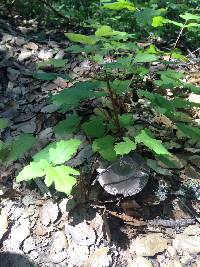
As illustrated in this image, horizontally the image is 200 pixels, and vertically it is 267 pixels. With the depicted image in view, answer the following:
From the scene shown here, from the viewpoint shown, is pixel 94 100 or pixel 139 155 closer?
pixel 139 155

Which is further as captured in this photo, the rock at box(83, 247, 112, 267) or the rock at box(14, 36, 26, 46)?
the rock at box(14, 36, 26, 46)

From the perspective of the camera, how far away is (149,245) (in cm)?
223

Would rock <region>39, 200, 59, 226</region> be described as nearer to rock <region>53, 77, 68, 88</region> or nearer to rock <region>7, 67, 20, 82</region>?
rock <region>53, 77, 68, 88</region>

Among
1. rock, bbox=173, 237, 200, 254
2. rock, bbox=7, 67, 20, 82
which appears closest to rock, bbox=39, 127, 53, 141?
rock, bbox=7, 67, 20, 82

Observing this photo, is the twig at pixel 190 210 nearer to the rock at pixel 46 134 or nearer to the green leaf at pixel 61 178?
the green leaf at pixel 61 178

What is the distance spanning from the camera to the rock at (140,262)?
215 centimetres

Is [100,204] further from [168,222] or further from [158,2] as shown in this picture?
[158,2]

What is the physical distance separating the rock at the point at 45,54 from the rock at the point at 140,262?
251cm

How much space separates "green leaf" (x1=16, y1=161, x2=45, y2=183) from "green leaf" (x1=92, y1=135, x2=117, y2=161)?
46 cm

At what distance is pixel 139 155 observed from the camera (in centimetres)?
254

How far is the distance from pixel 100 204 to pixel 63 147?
0.48 meters

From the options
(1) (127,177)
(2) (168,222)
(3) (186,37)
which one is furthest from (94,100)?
(3) (186,37)

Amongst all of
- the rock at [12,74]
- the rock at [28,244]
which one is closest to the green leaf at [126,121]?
the rock at [28,244]

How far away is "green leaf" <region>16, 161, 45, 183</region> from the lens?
1.97 m
